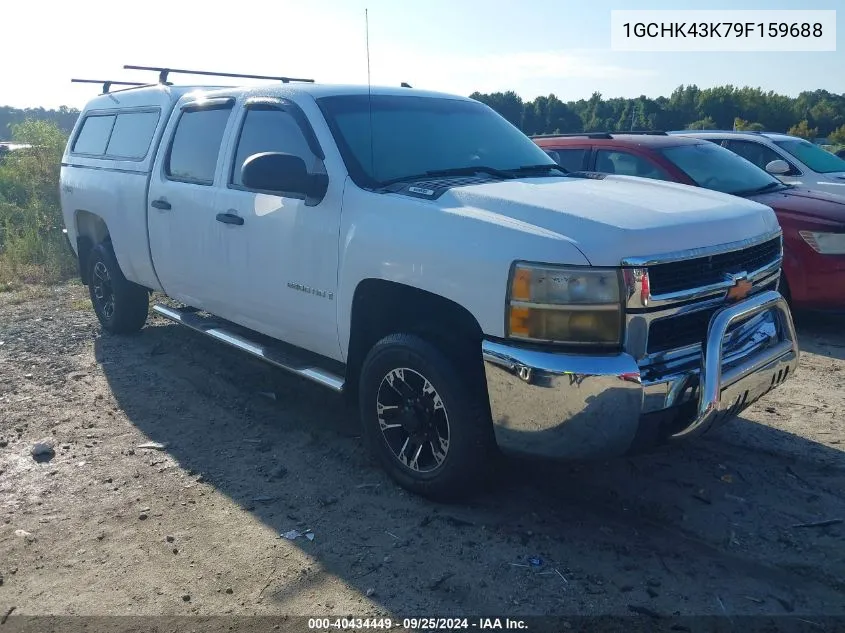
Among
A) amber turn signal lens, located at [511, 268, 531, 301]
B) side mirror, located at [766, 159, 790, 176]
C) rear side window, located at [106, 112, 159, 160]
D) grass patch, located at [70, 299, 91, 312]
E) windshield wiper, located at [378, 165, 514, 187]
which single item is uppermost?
rear side window, located at [106, 112, 159, 160]

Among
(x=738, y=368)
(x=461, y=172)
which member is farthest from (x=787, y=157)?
(x=738, y=368)

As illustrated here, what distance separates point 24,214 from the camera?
43.3 ft

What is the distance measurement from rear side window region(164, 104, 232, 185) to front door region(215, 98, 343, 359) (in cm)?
24

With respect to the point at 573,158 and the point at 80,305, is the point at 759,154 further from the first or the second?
the point at 80,305

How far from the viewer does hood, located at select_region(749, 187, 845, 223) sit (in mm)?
6359

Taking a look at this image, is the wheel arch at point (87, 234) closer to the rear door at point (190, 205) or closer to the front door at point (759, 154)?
the rear door at point (190, 205)

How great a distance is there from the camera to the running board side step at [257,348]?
13.4 ft

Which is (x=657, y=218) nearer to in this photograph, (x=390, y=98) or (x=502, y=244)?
(x=502, y=244)

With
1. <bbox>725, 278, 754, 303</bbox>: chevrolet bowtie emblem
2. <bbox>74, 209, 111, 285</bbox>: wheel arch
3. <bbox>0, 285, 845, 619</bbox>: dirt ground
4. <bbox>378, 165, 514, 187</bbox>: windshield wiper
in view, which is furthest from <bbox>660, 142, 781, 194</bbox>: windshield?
<bbox>74, 209, 111, 285</bbox>: wheel arch

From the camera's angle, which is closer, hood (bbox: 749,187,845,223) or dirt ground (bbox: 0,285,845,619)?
dirt ground (bbox: 0,285,845,619)

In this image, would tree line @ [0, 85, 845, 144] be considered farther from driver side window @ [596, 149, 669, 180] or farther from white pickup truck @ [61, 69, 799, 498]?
white pickup truck @ [61, 69, 799, 498]

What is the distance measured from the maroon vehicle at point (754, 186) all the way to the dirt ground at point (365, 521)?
4.54 ft

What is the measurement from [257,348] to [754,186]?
5.08 m

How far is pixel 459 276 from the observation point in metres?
3.26
